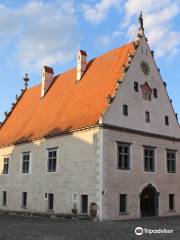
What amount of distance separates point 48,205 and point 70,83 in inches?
441

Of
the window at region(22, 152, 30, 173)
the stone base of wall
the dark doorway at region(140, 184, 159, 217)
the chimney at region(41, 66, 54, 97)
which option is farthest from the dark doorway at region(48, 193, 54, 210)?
the chimney at region(41, 66, 54, 97)

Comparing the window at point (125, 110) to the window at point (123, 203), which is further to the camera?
the window at point (125, 110)

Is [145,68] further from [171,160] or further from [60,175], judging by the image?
[60,175]

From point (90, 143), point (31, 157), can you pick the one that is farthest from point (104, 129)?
point (31, 157)

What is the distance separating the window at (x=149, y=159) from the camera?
3081 centimetres

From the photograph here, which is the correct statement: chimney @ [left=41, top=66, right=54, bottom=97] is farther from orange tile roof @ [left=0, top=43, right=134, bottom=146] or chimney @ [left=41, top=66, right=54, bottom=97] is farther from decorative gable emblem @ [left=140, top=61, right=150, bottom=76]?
decorative gable emblem @ [left=140, top=61, right=150, bottom=76]

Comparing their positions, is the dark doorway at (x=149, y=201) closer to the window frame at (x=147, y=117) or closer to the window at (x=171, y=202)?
the window at (x=171, y=202)

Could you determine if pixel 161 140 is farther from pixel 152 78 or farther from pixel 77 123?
pixel 77 123

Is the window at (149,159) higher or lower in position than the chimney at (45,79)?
lower

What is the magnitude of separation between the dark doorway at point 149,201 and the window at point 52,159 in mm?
7224

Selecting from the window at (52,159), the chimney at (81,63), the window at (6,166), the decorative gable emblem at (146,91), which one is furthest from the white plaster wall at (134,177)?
the window at (6,166)

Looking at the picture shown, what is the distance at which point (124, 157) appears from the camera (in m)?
29.3

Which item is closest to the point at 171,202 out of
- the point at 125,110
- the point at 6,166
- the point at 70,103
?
the point at 125,110

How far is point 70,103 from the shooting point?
112 ft
